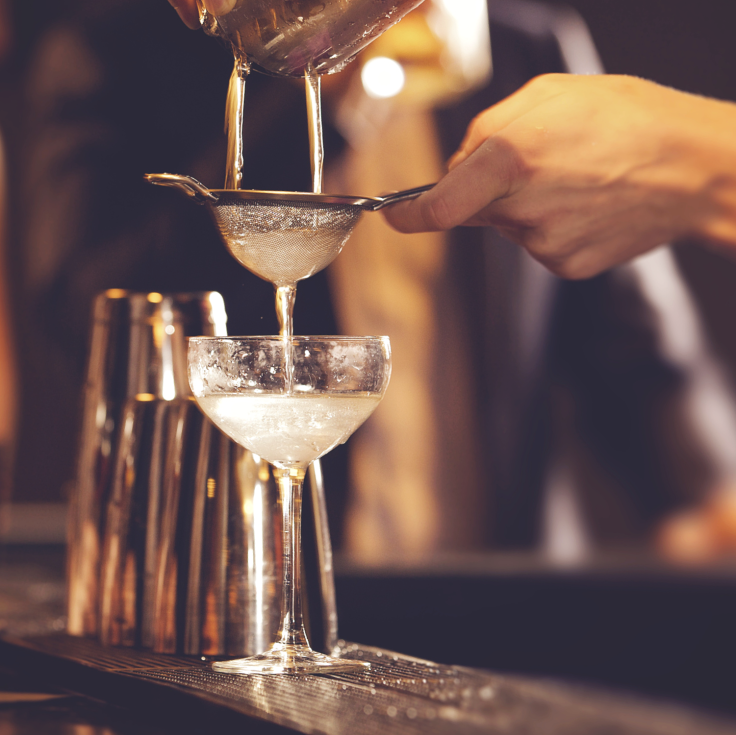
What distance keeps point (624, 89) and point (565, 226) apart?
15cm

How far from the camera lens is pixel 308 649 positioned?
76 cm

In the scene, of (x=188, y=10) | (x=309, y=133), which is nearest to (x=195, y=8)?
(x=188, y=10)

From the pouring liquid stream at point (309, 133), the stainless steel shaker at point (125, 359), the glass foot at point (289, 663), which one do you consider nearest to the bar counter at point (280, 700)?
the glass foot at point (289, 663)

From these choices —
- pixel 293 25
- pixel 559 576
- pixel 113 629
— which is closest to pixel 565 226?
pixel 293 25

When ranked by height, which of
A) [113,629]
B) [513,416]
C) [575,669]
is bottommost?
[575,669]

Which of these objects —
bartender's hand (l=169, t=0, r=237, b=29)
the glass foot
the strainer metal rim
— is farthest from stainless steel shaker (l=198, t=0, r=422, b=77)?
the glass foot

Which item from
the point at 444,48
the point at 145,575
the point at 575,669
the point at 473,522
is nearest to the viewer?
the point at 145,575

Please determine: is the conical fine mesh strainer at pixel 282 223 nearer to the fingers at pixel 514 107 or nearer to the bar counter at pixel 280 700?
the fingers at pixel 514 107

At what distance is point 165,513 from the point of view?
85cm

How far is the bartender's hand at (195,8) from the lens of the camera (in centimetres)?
76

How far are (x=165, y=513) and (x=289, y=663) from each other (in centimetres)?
20

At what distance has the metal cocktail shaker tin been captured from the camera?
0.81 metres

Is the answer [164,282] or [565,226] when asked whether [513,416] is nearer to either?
[164,282]

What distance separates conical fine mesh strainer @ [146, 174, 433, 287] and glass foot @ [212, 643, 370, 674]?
1.04 feet
